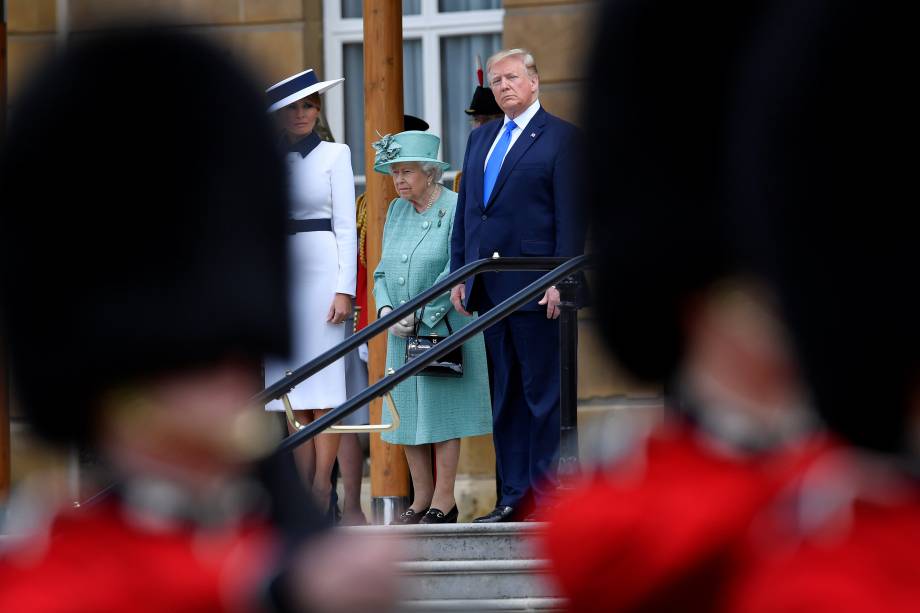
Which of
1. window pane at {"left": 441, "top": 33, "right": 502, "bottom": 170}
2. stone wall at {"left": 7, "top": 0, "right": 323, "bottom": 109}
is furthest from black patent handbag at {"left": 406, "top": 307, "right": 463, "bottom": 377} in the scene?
window pane at {"left": 441, "top": 33, "right": 502, "bottom": 170}

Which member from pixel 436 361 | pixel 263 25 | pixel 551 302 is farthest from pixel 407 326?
pixel 263 25

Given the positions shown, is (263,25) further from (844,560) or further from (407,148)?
(844,560)

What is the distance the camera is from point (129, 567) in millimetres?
1752

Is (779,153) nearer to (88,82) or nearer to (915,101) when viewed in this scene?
(915,101)

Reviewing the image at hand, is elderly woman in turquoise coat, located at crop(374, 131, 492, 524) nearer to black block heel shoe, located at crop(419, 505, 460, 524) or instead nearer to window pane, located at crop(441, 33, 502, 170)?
black block heel shoe, located at crop(419, 505, 460, 524)

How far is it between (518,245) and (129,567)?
15.8ft

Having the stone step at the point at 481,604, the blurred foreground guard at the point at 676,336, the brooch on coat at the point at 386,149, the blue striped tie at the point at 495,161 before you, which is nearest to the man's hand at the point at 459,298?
the blue striped tie at the point at 495,161

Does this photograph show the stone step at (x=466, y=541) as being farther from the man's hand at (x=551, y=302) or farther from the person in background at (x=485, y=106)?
the person in background at (x=485, y=106)

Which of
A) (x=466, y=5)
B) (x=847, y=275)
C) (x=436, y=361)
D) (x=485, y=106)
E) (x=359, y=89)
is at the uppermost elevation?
(x=466, y=5)

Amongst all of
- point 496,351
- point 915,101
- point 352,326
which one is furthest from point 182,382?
point 352,326

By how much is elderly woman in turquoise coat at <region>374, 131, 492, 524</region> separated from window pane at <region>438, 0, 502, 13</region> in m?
A: 2.81

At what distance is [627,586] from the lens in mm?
1774

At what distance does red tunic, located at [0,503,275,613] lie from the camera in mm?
1718

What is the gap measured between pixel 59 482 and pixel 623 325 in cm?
70
